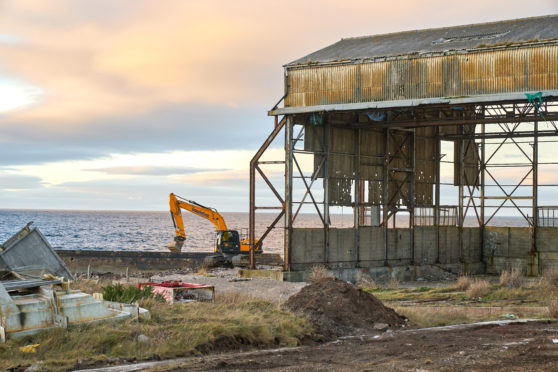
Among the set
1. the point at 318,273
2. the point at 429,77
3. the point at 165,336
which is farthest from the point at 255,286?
the point at 165,336

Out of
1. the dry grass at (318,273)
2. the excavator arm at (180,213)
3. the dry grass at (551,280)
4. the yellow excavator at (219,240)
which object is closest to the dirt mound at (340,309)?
the dry grass at (318,273)

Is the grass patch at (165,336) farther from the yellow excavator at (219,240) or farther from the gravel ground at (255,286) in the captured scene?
the yellow excavator at (219,240)

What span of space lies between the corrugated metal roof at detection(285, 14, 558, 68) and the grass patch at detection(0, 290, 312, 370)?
1558 centimetres

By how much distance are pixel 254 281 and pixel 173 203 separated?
1749cm

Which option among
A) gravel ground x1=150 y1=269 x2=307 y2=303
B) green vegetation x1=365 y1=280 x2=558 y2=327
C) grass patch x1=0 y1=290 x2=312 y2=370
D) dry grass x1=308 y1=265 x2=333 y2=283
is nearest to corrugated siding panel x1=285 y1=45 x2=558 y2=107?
dry grass x1=308 y1=265 x2=333 y2=283

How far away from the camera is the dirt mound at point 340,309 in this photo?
16078mm

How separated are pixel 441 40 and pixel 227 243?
18175 mm

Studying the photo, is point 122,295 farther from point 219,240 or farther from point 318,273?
point 219,240

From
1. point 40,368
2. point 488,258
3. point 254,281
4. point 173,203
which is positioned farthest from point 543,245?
point 40,368

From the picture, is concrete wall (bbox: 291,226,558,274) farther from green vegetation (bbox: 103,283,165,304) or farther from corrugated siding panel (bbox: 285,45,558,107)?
green vegetation (bbox: 103,283,165,304)

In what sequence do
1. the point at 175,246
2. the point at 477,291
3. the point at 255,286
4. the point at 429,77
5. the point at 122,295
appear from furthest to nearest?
1. the point at 175,246
2. the point at 429,77
3. the point at 255,286
4. the point at 477,291
5. the point at 122,295

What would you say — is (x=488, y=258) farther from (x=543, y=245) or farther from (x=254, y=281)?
(x=254, y=281)

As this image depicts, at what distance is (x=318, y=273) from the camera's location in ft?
90.0

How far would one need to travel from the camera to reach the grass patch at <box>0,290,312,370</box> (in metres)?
11.6
